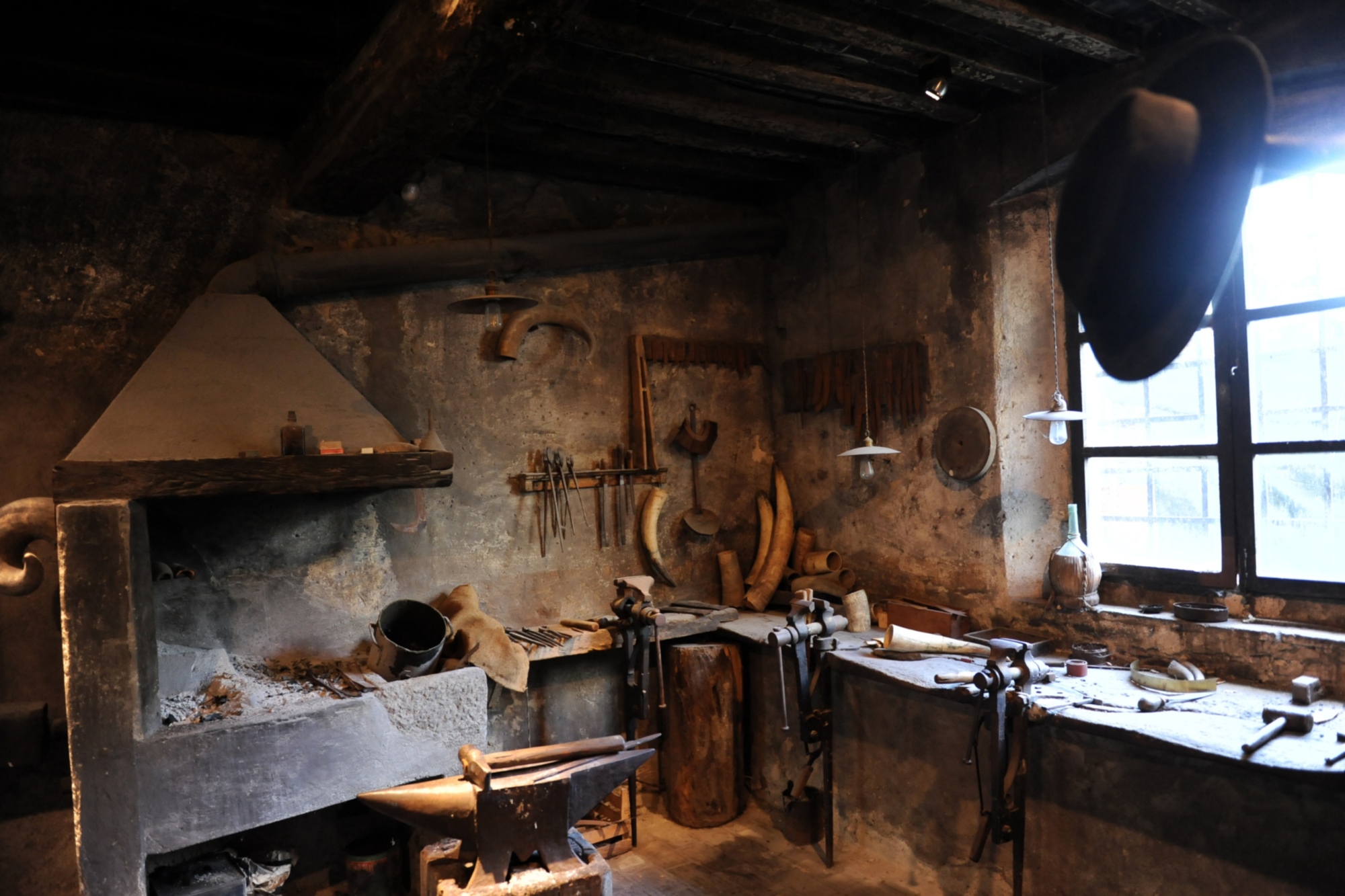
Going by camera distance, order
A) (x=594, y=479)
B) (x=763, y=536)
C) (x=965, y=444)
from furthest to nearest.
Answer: (x=763, y=536), (x=594, y=479), (x=965, y=444)

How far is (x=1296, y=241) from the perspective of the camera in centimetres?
372

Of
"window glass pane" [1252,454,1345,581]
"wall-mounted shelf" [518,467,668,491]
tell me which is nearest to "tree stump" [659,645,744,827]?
"wall-mounted shelf" [518,467,668,491]

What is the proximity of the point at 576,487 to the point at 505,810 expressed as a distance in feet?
8.64

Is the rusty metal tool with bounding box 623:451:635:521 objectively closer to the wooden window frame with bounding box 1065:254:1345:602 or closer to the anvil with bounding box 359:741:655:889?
the anvil with bounding box 359:741:655:889

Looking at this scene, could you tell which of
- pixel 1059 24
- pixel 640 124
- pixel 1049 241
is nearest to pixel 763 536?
pixel 1049 241

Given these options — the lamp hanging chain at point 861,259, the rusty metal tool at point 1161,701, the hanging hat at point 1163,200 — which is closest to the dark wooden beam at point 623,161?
the lamp hanging chain at point 861,259

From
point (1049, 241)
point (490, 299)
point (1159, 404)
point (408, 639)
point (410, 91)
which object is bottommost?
point (408, 639)

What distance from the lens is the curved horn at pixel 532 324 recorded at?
4988 millimetres

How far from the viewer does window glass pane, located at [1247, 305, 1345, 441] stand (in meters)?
3.60

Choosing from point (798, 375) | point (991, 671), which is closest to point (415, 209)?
point (798, 375)

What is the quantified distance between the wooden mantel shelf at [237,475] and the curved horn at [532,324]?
1.30m

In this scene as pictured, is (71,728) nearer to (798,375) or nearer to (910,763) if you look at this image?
(910,763)

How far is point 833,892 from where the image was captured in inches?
163

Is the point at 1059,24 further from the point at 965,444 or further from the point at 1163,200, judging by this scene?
the point at 1163,200
